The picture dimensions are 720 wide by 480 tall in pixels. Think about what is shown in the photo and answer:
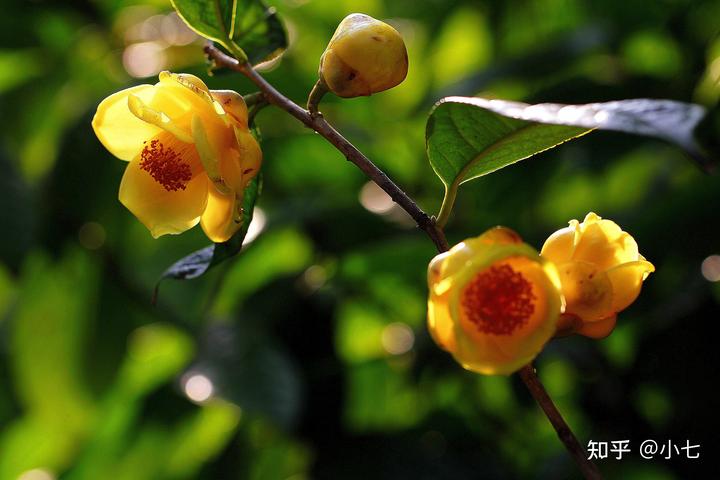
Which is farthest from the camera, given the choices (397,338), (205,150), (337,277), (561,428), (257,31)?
(397,338)

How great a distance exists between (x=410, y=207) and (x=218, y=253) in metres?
0.27

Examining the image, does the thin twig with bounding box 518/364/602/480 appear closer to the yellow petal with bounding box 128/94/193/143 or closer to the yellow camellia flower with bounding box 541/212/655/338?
the yellow camellia flower with bounding box 541/212/655/338

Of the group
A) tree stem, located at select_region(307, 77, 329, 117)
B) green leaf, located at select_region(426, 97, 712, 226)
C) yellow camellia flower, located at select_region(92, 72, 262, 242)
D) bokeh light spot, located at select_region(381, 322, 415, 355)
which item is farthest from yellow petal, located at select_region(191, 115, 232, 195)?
bokeh light spot, located at select_region(381, 322, 415, 355)

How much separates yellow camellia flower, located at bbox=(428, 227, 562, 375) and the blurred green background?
75cm

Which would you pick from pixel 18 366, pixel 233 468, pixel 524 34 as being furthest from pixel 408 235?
pixel 18 366

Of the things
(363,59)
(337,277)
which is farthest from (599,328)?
(337,277)

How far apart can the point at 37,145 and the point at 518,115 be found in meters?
1.77

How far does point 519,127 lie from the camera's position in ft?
2.51

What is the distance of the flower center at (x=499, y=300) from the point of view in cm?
71

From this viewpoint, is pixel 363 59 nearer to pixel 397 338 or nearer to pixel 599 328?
pixel 599 328

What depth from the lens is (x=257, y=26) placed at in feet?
3.49

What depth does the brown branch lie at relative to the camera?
27.1 inches

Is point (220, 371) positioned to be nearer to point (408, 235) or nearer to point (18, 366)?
point (408, 235)

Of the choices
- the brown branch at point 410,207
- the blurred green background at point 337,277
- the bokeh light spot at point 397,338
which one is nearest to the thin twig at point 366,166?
the brown branch at point 410,207
